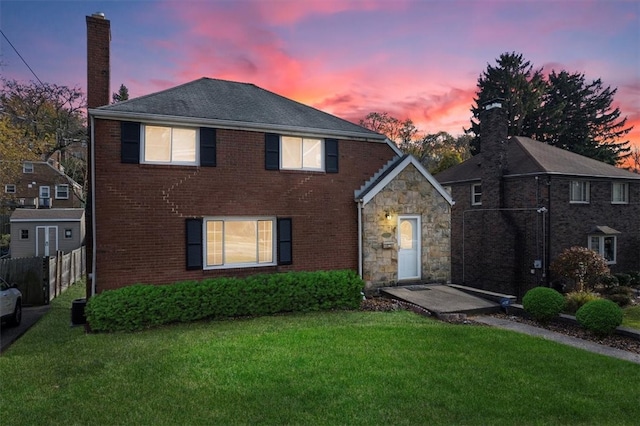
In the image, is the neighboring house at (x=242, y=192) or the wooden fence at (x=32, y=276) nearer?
the neighboring house at (x=242, y=192)

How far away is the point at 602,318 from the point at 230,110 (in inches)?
445

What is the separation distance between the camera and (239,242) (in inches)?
448

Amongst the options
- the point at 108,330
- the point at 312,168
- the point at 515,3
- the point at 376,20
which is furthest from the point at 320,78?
the point at 108,330

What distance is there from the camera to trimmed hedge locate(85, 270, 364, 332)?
883cm

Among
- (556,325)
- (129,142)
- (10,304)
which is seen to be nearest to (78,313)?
(10,304)

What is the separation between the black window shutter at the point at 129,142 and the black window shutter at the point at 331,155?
226 inches

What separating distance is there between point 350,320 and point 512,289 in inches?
464

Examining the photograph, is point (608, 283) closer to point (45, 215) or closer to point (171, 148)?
point (171, 148)

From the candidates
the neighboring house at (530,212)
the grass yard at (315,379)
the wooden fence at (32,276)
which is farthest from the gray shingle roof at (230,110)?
the neighboring house at (530,212)

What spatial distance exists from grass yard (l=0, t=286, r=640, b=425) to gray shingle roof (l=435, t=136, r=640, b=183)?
12079 mm

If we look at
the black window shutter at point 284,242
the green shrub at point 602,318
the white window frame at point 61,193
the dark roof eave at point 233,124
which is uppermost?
the dark roof eave at point 233,124

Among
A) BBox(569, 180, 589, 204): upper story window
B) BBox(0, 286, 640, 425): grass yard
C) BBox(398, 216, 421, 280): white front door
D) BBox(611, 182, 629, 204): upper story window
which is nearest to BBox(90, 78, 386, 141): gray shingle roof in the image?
BBox(398, 216, 421, 280): white front door

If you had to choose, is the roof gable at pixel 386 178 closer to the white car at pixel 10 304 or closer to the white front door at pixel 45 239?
the white car at pixel 10 304

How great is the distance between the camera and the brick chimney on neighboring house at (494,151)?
17641 mm
